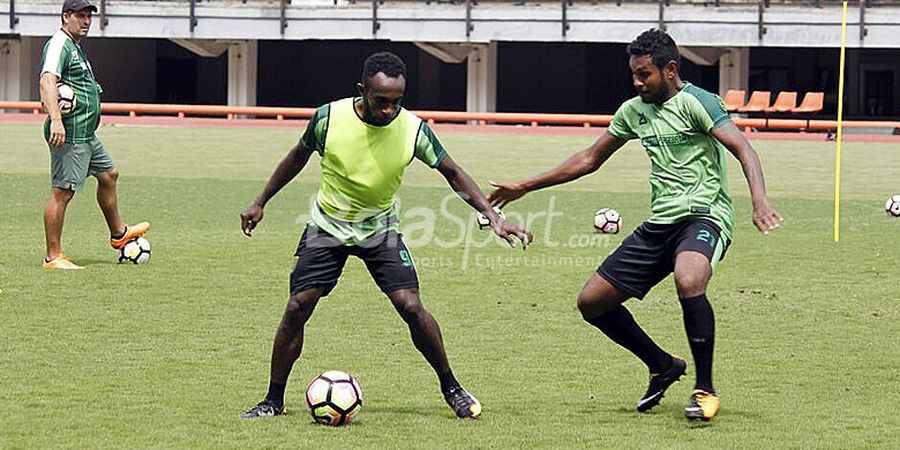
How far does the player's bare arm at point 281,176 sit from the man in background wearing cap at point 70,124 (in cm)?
Result: 497

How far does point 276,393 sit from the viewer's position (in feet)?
24.3

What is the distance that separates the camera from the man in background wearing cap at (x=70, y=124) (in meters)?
12.3

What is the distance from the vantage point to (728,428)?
23.8ft

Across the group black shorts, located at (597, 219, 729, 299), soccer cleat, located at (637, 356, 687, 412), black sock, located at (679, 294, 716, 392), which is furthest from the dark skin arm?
soccer cleat, located at (637, 356, 687, 412)

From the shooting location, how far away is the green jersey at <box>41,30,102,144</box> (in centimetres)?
1238

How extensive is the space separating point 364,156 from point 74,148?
5895 mm

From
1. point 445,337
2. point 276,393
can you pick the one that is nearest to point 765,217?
point 276,393

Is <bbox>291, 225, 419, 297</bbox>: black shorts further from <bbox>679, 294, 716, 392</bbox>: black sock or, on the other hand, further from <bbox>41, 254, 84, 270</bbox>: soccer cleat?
<bbox>41, 254, 84, 270</bbox>: soccer cleat

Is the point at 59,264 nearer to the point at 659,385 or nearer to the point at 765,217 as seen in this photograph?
the point at 659,385

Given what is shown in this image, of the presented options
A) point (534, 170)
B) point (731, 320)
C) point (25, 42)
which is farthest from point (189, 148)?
point (731, 320)

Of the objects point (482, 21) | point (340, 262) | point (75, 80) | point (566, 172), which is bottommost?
point (340, 262)

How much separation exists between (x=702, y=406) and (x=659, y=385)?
488mm

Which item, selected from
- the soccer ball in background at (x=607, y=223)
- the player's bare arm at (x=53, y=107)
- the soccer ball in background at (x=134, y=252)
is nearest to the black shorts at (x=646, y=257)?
the player's bare arm at (x=53, y=107)

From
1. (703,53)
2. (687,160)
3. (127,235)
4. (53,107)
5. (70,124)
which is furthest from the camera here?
(703,53)
